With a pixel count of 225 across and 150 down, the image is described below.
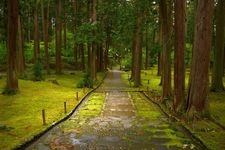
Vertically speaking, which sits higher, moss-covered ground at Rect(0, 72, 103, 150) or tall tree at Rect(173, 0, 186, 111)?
tall tree at Rect(173, 0, 186, 111)

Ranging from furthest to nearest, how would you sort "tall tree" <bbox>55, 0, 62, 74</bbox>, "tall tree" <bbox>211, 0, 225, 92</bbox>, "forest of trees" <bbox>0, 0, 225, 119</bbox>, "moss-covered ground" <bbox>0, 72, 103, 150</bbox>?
"tall tree" <bbox>55, 0, 62, 74</bbox>, "tall tree" <bbox>211, 0, 225, 92</bbox>, "forest of trees" <bbox>0, 0, 225, 119</bbox>, "moss-covered ground" <bbox>0, 72, 103, 150</bbox>

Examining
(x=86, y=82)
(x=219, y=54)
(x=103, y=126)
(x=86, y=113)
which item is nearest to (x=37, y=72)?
(x=86, y=82)

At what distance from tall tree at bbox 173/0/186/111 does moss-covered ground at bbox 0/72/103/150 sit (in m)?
5.75

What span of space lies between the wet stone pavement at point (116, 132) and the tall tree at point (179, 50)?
52.5 inches

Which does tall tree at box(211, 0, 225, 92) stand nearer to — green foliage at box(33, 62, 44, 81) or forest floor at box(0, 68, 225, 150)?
forest floor at box(0, 68, 225, 150)

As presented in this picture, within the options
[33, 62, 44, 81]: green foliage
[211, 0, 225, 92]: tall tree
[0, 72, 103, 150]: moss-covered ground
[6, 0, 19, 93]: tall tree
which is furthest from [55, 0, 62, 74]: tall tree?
[211, 0, 225, 92]: tall tree

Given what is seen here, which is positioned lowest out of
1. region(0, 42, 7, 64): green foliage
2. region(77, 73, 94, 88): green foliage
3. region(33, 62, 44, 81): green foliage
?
region(77, 73, 94, 88): green foliage

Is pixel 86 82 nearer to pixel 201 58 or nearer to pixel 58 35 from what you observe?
pixel 58 35

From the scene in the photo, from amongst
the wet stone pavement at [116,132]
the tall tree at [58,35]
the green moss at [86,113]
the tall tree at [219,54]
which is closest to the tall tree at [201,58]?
the wet stone pavement at [116,132]

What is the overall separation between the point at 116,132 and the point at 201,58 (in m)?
5.32

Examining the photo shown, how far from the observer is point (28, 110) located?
1958 centimetres

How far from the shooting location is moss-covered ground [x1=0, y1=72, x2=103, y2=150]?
1355cm

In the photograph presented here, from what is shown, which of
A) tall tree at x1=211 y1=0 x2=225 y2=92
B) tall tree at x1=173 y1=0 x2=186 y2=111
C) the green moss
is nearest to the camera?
the green moss

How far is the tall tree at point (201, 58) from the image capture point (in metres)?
16.5
